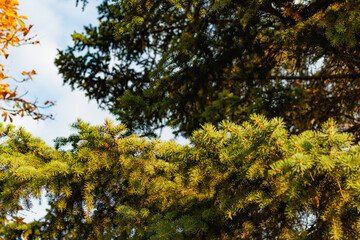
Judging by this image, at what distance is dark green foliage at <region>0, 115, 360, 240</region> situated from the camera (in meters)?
1.86

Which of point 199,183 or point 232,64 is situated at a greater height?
point 232,64

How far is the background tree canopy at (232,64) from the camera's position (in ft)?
11.9

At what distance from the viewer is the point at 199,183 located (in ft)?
7.76

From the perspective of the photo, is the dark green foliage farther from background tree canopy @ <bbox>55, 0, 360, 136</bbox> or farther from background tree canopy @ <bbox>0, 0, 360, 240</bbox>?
background tree canopy @ <bbox>55, 0, 360, 136</bbox>

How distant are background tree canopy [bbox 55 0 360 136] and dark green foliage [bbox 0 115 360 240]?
1637 mm

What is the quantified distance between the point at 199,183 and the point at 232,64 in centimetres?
365

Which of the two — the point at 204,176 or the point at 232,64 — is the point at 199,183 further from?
the point at 232,64

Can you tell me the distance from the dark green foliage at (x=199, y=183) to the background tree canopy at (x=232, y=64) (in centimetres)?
164

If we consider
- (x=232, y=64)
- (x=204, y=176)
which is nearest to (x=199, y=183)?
(x=204, y=176)

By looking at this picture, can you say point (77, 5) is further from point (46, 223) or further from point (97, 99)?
point (46, 223)

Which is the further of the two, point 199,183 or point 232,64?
point 232,64

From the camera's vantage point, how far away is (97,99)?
7.30m

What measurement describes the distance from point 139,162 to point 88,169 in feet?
1.31

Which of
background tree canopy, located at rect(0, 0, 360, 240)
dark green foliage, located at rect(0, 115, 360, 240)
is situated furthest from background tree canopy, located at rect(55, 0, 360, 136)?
dark green foliage, located at rect(0, 115, 360, 240)
